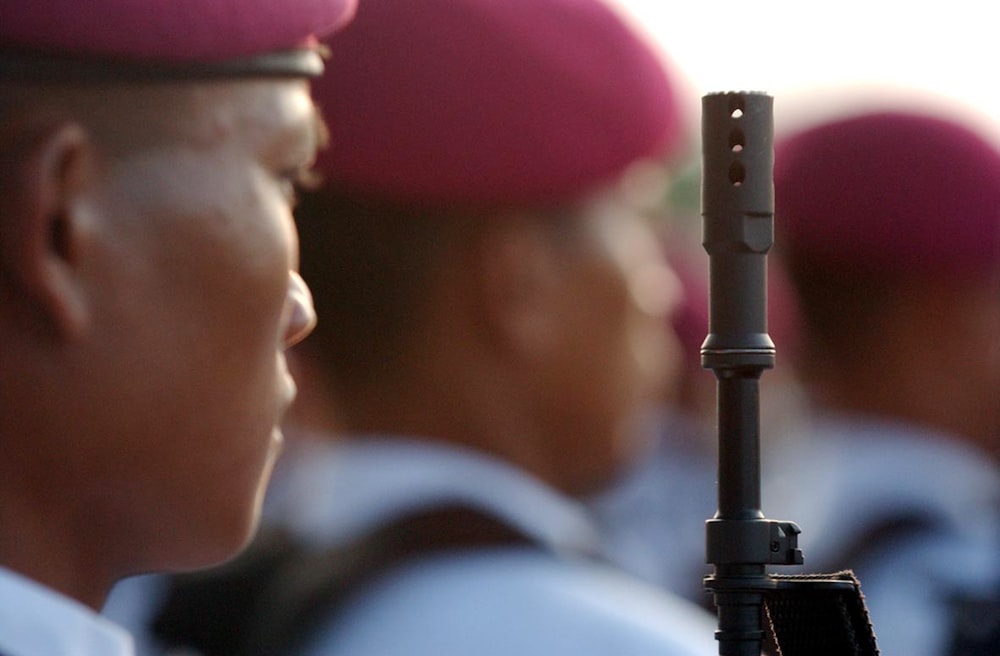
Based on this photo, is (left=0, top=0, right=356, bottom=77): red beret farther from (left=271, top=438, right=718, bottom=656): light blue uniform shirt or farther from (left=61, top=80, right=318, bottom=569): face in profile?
(left=271, top=438, right=718, bottom=656): light blue uniform shirt

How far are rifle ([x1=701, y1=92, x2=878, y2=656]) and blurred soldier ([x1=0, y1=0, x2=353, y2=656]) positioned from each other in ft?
1.55

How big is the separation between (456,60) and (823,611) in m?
1.82

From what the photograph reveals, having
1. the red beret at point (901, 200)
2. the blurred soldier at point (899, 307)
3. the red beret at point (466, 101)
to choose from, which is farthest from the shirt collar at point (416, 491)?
the red beret at point (901, 200)

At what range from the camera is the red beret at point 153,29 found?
188 cm

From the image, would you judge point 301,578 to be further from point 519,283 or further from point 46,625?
point 46,625

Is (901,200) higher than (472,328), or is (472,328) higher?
(901,200)

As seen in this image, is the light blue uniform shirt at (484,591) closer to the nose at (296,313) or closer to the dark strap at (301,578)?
the dark strap at (301,578)

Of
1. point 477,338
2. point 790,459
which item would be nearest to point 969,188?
point 477,338

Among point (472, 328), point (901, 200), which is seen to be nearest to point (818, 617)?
point (472, 328)

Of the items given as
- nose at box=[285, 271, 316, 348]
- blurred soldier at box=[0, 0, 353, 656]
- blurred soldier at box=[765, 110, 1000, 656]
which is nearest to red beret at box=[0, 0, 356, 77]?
blurred soldier at box=[0, 0, 353, 656]

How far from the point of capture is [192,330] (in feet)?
6.31

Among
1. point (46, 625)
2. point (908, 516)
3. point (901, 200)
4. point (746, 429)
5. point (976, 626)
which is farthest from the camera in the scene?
point (901, 200)

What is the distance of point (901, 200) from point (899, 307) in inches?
10.9

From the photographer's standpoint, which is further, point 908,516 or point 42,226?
point 908,516
